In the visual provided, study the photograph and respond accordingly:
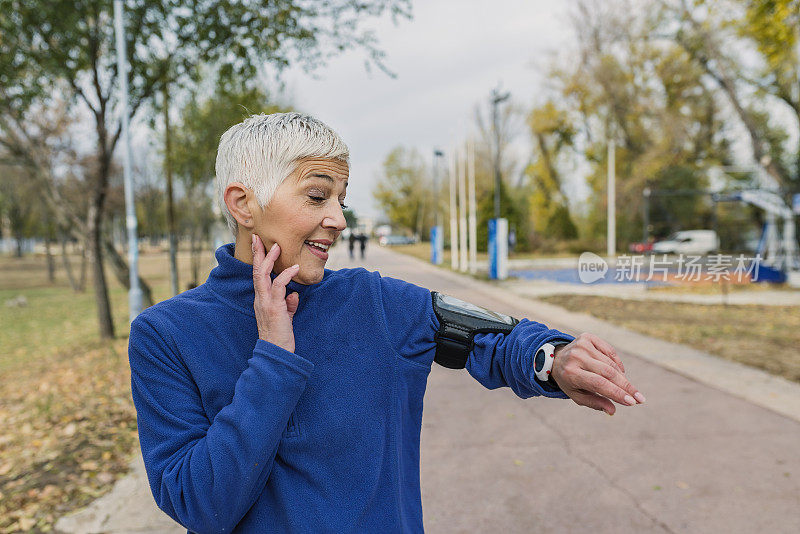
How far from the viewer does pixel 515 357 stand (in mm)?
1279

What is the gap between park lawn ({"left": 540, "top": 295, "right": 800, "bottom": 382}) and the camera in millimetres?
8117

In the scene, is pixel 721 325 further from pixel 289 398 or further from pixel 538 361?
pixel 289 398

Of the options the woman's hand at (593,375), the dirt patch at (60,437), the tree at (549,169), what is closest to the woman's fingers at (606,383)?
the woman's hand at (593,375)

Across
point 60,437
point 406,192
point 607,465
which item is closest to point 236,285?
point 607,465

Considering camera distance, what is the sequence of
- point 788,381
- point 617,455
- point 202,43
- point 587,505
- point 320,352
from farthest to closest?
point 202,43 → point 788,381 → point 617,455 → point 587,505 → point 320,352

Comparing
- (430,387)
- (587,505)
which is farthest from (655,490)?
(430,387)

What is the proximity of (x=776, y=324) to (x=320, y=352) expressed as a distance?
1168cm

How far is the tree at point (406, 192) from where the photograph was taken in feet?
181

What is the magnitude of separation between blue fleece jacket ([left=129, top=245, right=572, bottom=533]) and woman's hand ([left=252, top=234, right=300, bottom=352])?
0.11 feet

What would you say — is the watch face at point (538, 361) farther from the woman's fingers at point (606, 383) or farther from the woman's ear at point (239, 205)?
the woman's ear at point (239, 205)

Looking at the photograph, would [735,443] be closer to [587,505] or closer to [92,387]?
[587,505]

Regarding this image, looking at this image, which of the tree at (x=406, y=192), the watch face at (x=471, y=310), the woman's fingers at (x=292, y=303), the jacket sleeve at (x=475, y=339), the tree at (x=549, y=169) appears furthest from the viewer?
the tree at (x=406, y=192)

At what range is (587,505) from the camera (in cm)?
384

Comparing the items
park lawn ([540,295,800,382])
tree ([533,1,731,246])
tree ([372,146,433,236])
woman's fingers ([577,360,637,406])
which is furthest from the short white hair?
tree ([372,146,433,236])
